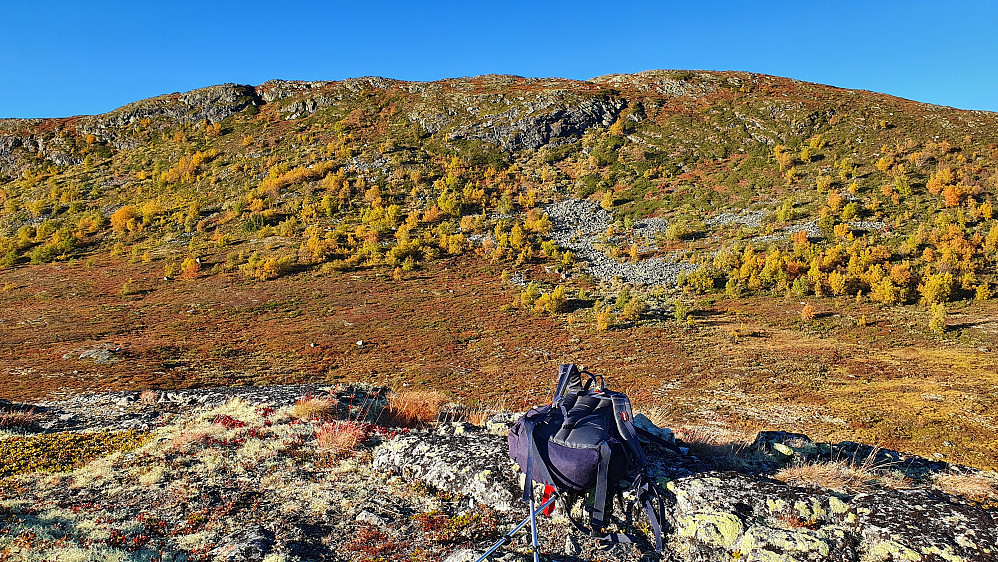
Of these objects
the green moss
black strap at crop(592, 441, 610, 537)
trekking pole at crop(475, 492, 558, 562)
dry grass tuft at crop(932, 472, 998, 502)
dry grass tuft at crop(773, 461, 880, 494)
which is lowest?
dry grass tuft at crop(932, 472, 998, 502)

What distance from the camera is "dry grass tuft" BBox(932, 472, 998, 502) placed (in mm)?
3783

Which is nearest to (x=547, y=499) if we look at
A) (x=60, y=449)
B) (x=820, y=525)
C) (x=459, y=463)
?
(x=459, y=463)

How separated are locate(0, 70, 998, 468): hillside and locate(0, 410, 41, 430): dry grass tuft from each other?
627cm

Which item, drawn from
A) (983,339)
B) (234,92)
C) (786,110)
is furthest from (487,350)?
(234,92)

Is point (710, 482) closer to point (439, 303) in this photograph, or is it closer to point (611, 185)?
point (439, 303)

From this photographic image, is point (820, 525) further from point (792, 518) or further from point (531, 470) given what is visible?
point (531, 470)

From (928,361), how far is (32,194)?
59.8m

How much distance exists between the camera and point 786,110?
136 feet

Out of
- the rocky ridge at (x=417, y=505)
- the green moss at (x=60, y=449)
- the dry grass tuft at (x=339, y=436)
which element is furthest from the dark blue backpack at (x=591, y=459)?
the green moss at (x=60, y=449)

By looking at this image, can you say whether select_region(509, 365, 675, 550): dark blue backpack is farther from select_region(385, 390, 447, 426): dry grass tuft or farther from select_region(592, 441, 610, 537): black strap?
select_region(385, 390, 447, 426): dry grass tuft

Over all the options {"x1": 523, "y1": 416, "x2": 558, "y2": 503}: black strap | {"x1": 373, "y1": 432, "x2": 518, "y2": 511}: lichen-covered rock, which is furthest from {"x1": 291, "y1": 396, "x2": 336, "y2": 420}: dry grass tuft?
{"x1": 523, "y1": 416, "x2": 558, "y2": 503}: black strap

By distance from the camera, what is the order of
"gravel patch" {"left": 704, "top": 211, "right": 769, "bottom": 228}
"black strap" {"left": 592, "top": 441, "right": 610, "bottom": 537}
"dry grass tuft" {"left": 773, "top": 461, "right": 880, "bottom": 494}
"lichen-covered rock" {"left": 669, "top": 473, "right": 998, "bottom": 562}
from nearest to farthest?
1. "lichen-covered rock" {"left": 669, "top": 473, "right": 998, "bottom": 562}
2. "black strap" {"left": 592, "top": 441, "right": 610, "bottom": 537}
3. "dry grass tuft" {"left": 773, "top": 461, "right": 880, "bottom": 494}
4. "gravel patch" {"left": 704, "top": 211, "right": 769, "bottom": 228}

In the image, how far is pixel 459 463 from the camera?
13.1 feet

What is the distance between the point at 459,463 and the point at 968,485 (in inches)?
178
